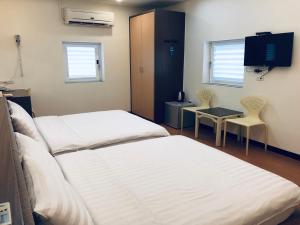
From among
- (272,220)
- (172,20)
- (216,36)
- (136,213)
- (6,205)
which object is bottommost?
(272,220)

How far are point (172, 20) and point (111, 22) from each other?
51.2 inches

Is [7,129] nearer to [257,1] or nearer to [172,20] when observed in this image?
[257,1]

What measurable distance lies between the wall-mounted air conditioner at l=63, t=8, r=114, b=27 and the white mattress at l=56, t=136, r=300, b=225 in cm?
348

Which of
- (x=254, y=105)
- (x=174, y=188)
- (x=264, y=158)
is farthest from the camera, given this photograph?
(x=254, y=105)

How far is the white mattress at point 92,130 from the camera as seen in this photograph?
7.78 feet

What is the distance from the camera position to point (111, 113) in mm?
3592

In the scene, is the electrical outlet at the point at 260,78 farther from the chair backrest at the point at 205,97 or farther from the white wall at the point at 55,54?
the white wall at the point at 55,54

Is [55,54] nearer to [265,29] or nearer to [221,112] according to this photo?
[221,112]

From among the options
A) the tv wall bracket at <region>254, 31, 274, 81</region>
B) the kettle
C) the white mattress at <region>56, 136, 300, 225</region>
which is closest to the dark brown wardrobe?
the kettle

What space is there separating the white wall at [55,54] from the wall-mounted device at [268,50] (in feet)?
9.39

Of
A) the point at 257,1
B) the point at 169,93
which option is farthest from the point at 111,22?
the point at 257,1

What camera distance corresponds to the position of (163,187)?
5.24ft

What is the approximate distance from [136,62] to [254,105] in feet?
9.05

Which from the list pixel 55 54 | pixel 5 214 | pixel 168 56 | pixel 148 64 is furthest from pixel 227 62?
pixel 5 214
